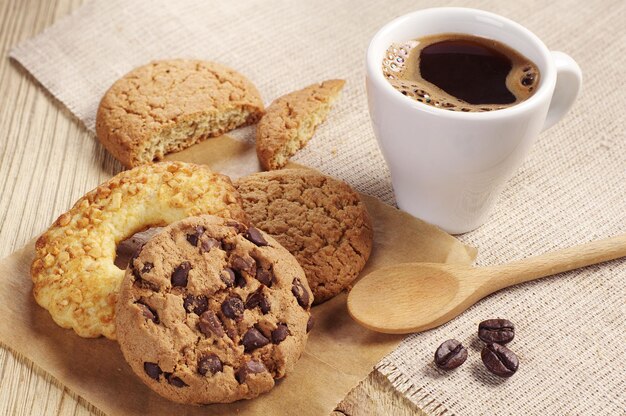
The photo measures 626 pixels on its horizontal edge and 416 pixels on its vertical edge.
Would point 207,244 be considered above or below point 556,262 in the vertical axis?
above

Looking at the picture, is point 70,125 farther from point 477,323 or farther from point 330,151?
point 477,323

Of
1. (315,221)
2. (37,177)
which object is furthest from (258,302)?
(37,177)

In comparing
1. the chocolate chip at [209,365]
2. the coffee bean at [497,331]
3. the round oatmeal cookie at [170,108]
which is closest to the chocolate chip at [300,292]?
the chocolate chip at [209,365]

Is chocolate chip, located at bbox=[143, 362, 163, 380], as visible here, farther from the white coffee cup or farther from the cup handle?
the cup handle

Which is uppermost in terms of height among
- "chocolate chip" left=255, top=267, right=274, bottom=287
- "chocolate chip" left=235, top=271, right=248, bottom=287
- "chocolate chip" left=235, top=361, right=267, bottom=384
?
"chocolate chip" left=235, top=271, right=248, bottom=287

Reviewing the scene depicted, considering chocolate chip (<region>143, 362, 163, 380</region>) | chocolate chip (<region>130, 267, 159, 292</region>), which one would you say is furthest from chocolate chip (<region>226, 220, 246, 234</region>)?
chocolate chip (<region>143, 362, 163, 380</region>)

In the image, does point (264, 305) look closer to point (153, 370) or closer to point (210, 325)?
point (210, 325)
